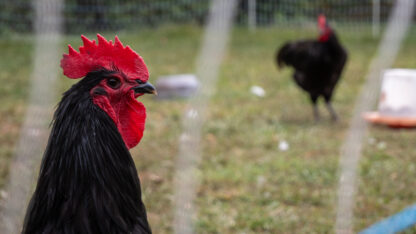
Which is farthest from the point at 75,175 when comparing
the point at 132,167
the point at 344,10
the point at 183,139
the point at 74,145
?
the point at 344,10

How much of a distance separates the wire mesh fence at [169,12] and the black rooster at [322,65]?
7.17 m

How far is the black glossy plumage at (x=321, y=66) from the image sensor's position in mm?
6453

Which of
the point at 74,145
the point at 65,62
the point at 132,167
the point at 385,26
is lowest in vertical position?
the point at 385,26

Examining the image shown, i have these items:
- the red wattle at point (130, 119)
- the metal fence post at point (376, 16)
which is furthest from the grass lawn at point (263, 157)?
the metal fence post at point (376, 16)

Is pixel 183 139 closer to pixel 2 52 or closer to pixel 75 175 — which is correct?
pixel 75 175

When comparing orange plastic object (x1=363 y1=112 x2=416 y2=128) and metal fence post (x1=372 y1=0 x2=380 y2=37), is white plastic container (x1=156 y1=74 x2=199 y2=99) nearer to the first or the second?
orange plastic object (x1=363 y1=112 x2=416 y2=128)

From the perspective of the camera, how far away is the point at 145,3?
1365 centimetres

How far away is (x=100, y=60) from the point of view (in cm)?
179

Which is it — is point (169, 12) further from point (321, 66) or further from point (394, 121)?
point (394, 121)

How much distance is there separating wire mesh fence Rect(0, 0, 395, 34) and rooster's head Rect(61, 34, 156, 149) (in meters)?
11.4

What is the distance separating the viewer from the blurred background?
3734 millimetres

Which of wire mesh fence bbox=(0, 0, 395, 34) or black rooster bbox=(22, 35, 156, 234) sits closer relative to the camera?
black rooster bbox=(22, 35, 156, 234)

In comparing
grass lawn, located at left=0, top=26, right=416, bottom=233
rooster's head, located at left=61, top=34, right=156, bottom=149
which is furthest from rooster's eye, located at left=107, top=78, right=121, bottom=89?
grass lawn, located at left=0, top=26, right=416, bottom=233

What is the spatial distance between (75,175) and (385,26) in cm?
1300
